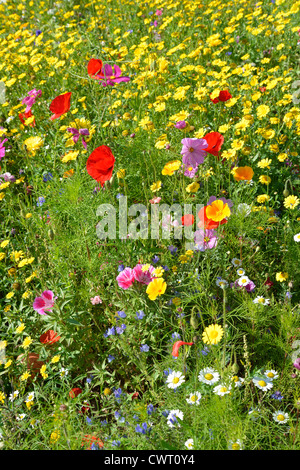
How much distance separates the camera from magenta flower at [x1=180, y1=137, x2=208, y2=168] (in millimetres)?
1675

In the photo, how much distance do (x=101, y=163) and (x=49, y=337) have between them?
713 mm

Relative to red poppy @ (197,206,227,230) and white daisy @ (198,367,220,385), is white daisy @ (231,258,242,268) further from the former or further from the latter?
white daisy @ (198,367,220,385)

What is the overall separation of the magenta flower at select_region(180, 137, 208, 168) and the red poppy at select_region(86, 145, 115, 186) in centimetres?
28

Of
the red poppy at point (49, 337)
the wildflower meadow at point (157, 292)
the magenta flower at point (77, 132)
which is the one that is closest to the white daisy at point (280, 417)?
the wildflower meadow at point (157, 292)

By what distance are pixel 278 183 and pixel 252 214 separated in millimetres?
409

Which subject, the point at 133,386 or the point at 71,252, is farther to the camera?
the point at 71,252

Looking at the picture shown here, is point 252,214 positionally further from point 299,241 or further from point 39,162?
point 39,162

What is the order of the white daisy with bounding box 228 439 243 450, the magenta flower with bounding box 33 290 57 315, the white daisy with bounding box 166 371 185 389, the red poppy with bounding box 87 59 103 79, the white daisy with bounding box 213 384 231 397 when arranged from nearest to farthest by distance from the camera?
the white daisy with bounding box 228 439 243 450 → the white daisy with bounding box 213 384 231 397 → the white daisy with bounding box 166 371 185 389 → the magenta flower with bounding box 33 290 57 315 → the red poppy with bounding box 87 59 103 79

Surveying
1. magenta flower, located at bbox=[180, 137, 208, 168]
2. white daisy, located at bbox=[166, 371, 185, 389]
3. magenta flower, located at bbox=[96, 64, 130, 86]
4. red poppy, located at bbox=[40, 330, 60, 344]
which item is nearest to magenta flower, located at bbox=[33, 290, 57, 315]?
red poppy, located at bbox=[40, 330, 60, 344]

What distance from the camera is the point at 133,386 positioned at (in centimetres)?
175

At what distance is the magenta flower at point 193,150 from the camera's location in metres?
1.68

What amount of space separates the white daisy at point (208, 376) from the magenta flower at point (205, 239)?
0.50 meters

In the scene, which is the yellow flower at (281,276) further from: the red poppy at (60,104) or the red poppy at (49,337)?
the red poppy at (60,104)
